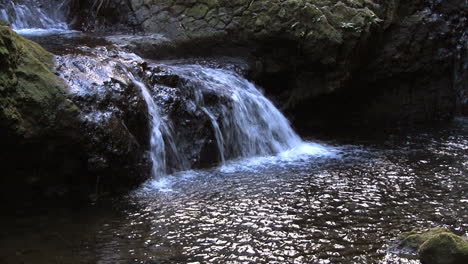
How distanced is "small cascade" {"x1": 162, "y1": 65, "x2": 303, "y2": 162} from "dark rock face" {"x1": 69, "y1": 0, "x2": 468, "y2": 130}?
106 cm

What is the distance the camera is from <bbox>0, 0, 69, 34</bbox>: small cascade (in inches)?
423

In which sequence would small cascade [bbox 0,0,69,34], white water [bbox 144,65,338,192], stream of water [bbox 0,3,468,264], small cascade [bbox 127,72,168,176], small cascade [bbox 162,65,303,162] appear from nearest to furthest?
1. stream of water [bbox 0,3,468,264]
2. small cascade [bbox 127,72,168,176]
3. white water [bbox 144,65,338,192]
4. small cascade [bbox 162,65,303,162]
5. small cascade [bbox 0,0,69,34]

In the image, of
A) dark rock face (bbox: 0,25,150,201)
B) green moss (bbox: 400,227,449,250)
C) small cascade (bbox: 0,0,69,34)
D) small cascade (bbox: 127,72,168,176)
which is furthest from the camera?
small cascade (bbox: 0,0,69,34)

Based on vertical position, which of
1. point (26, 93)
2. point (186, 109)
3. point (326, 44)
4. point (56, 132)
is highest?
point (326, 44)

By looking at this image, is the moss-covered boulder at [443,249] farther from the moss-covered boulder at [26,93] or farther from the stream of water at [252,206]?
the moss-covered boulder at [26,93]

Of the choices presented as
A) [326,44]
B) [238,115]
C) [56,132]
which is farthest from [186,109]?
[326,44]

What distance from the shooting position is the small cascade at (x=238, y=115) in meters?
8.52

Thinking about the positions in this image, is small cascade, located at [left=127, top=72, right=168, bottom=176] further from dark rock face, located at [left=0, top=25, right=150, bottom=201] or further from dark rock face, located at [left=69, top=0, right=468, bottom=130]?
dark rock face, located at [left=69, top=0, right=468, bottom=130]

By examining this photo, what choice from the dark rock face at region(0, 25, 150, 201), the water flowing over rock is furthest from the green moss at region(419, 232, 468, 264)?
the water flowing over rock

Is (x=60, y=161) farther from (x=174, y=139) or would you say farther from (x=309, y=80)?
(x=309, y=80)

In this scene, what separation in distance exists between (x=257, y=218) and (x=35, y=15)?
8.43 meters

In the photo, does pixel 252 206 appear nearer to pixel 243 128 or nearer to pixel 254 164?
pixel 254 164

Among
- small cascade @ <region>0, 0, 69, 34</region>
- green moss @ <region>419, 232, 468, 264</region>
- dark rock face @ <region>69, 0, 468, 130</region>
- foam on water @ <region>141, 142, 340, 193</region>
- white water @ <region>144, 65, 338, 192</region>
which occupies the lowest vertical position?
green moss @ <region>419, 232, 468, 264</region>

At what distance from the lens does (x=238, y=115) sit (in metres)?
8.95
